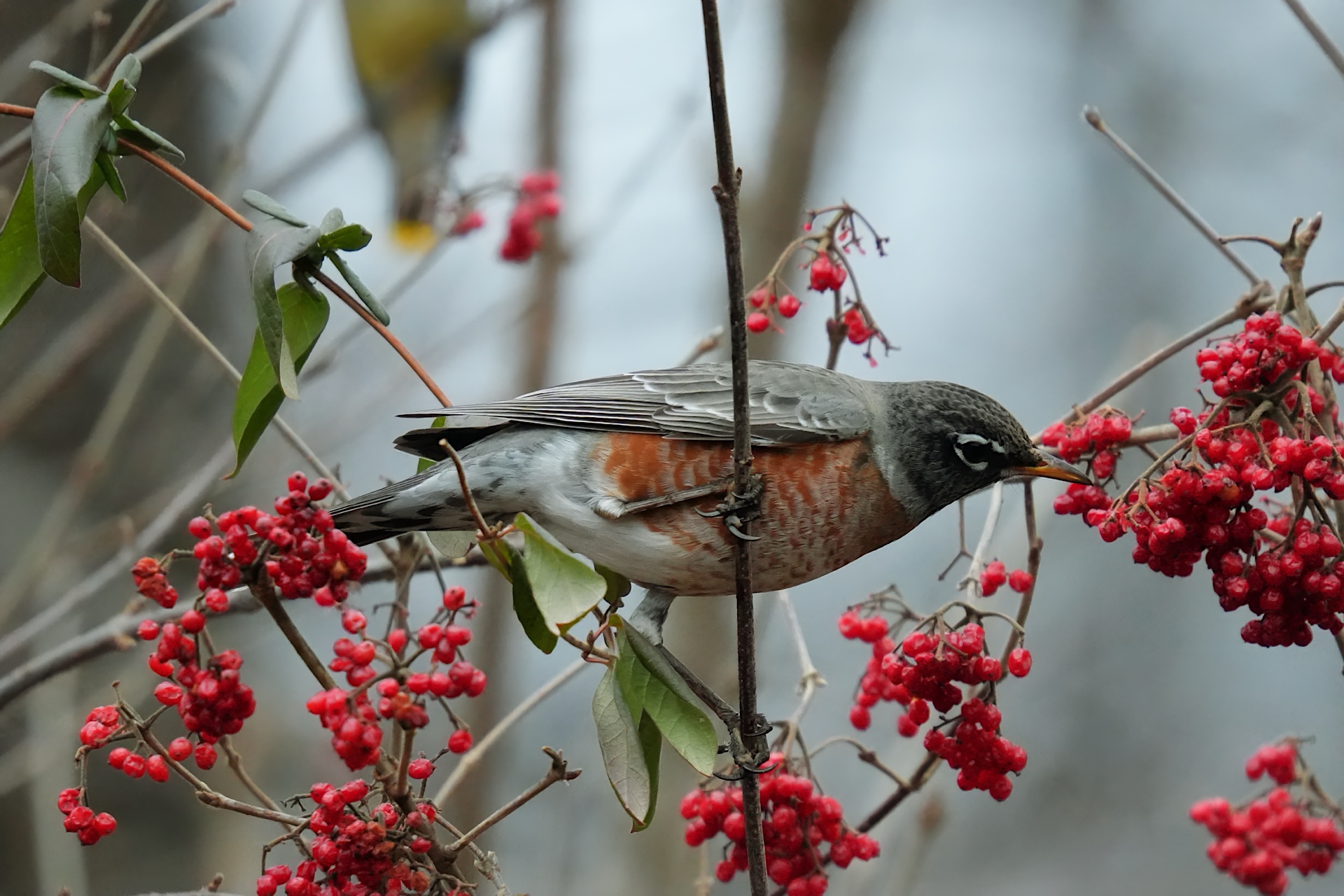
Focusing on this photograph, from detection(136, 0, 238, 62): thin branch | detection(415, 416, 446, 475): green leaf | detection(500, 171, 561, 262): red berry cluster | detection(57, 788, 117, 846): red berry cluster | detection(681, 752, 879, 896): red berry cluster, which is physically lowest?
detection(57, 788, 117, 846): red berry cluster

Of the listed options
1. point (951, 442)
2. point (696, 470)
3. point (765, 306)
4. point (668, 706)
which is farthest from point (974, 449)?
point (668, 706)

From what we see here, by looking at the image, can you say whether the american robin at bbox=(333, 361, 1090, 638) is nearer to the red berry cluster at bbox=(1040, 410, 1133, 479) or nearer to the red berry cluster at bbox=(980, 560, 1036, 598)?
the red berry cluster at bbox=(1040, 410, 1133, 479)

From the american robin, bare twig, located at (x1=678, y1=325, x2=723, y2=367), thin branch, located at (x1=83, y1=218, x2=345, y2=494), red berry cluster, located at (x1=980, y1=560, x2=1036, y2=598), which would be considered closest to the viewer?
thin branch, located at (x1=83, y1=218, x2=345, y2=494)

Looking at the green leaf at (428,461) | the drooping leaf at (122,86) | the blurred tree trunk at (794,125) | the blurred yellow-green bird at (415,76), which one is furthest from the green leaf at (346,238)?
the blurred tree trunk at (794,125)

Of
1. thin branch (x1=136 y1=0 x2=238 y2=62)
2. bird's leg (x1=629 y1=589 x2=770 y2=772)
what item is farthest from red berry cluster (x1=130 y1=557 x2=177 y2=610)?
thin branch (x1=136 y1=0 x2=238 y2=62)

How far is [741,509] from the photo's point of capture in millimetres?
2525

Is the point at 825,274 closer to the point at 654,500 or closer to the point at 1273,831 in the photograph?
the point at 654,500

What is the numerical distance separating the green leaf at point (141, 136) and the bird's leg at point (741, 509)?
122 cm

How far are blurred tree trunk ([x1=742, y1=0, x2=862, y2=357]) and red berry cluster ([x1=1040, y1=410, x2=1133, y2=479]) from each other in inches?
127

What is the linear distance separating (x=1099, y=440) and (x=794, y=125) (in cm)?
384

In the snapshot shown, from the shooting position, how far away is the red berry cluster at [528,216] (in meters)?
4.15

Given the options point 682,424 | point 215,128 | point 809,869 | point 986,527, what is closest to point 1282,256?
point 986,527

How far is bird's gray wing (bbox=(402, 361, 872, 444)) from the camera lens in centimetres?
291

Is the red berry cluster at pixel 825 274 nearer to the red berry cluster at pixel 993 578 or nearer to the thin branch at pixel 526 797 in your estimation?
the red berry cluster at pixel 993 578
